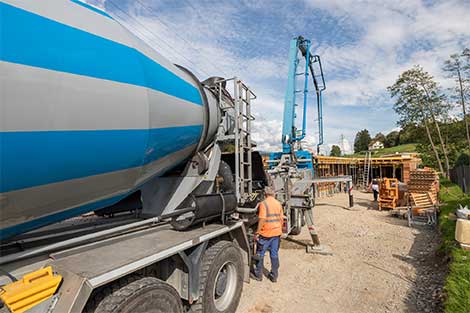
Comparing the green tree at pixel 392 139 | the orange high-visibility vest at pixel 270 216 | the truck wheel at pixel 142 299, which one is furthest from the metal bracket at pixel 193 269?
the green tree at pixel 392 139

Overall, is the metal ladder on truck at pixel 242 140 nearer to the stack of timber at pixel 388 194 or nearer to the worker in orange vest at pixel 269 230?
the worker in orange vest at pixel 269 230

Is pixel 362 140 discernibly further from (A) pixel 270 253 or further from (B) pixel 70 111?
(B) pixel 70 111

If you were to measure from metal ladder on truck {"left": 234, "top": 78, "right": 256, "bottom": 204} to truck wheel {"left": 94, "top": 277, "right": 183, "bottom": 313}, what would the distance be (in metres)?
1.90

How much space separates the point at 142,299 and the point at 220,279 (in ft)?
5.37

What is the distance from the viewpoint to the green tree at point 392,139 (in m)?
73.0

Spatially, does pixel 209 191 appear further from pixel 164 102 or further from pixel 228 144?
pixel 164 102

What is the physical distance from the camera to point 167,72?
9.39 ft

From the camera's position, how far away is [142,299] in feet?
7.05

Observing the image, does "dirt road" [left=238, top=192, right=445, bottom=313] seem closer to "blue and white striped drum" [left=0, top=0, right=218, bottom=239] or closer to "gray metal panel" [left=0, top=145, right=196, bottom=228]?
"gray metal panel" [left=0, top=145, right=196, bottom=228]

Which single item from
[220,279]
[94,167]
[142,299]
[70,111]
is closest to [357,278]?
[220,279]

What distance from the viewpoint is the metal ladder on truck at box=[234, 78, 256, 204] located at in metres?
4.07

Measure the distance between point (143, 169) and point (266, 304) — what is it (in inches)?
118

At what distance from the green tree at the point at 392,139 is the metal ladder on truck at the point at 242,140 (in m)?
79.6

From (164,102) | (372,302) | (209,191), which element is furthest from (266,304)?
(164,102)
